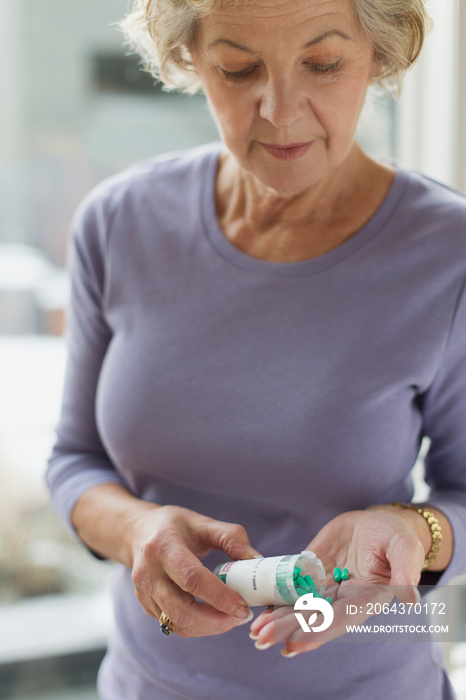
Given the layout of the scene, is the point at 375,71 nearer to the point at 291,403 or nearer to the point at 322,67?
the point at 322,67

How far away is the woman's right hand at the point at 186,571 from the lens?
68 cm

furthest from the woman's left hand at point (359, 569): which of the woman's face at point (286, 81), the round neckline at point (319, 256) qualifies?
the woman's face at point (286, 81)

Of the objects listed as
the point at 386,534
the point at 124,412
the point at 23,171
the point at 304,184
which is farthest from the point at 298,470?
the point at 23,171

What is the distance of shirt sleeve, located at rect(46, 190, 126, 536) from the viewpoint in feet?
3.29

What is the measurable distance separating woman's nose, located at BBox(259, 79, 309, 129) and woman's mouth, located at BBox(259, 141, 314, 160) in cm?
4

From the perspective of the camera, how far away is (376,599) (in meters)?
0.68

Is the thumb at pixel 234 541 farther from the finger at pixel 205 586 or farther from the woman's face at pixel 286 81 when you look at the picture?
the woman's face at pixel 286 81

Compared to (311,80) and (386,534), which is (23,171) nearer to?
(311,80)

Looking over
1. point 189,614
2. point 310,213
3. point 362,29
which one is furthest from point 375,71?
point 189,614

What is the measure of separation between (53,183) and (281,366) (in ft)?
2.77

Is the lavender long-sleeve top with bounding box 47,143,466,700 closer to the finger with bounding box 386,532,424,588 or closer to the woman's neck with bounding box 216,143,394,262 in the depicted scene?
the woman's neck with bounding box 216,143,394,262

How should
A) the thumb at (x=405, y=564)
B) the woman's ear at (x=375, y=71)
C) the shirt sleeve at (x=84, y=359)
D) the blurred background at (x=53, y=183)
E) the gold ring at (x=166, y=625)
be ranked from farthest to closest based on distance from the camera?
the blurred background at (x=53, y=183) < the shirt sleeve at (x=84, y=359) < the woman's ear at (x=375, y=71) < the gold ring at (x=166, y=625) < the thumb at (x=405, y=564)

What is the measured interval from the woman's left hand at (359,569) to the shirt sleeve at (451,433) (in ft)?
0.35

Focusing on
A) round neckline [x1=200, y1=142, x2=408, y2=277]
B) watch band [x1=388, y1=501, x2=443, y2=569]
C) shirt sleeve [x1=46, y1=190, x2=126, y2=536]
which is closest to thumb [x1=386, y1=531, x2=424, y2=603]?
watch band [x1=388, y1=501, x2=443, y2=569]
